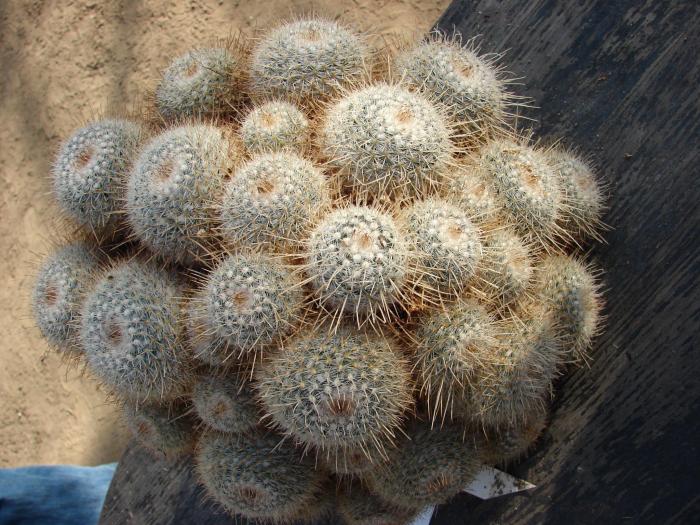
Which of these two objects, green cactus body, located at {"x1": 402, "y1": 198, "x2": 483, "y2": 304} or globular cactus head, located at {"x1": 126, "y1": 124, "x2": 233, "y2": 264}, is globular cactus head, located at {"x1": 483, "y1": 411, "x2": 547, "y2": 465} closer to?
green cactus body, located at {"x1": 402, "y1": 198, "x2": 483, "y2": 304}

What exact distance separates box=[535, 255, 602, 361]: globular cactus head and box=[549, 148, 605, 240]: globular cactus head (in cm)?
9

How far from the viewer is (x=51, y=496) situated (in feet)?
6.95

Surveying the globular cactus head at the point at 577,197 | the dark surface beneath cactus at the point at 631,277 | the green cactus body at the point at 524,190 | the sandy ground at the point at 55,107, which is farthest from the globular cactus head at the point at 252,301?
the sandy ground at the point at 55,107

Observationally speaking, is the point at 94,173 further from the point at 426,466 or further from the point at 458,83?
the point at 426,466

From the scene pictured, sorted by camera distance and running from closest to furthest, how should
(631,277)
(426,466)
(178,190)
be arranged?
1. (178,190)
2. (426,466)
3. (631,277)

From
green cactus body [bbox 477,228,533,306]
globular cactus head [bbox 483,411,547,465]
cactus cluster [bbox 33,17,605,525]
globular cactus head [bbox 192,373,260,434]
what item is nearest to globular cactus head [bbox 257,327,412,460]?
cactus cluster [bbox 33,17,605,525]

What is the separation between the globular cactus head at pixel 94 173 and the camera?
129 cm

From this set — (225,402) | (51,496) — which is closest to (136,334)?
(225,402)

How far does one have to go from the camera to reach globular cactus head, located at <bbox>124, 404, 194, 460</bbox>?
1.39 metres

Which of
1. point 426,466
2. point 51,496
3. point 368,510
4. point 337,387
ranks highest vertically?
point 337,387

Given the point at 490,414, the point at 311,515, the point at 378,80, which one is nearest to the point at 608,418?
the point at 490,414

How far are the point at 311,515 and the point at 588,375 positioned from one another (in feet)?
2.65

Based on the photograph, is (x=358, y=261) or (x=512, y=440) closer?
(x=358, y=261)

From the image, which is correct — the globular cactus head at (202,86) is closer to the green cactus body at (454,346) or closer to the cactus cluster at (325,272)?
the cactus cluster at (325,272)
